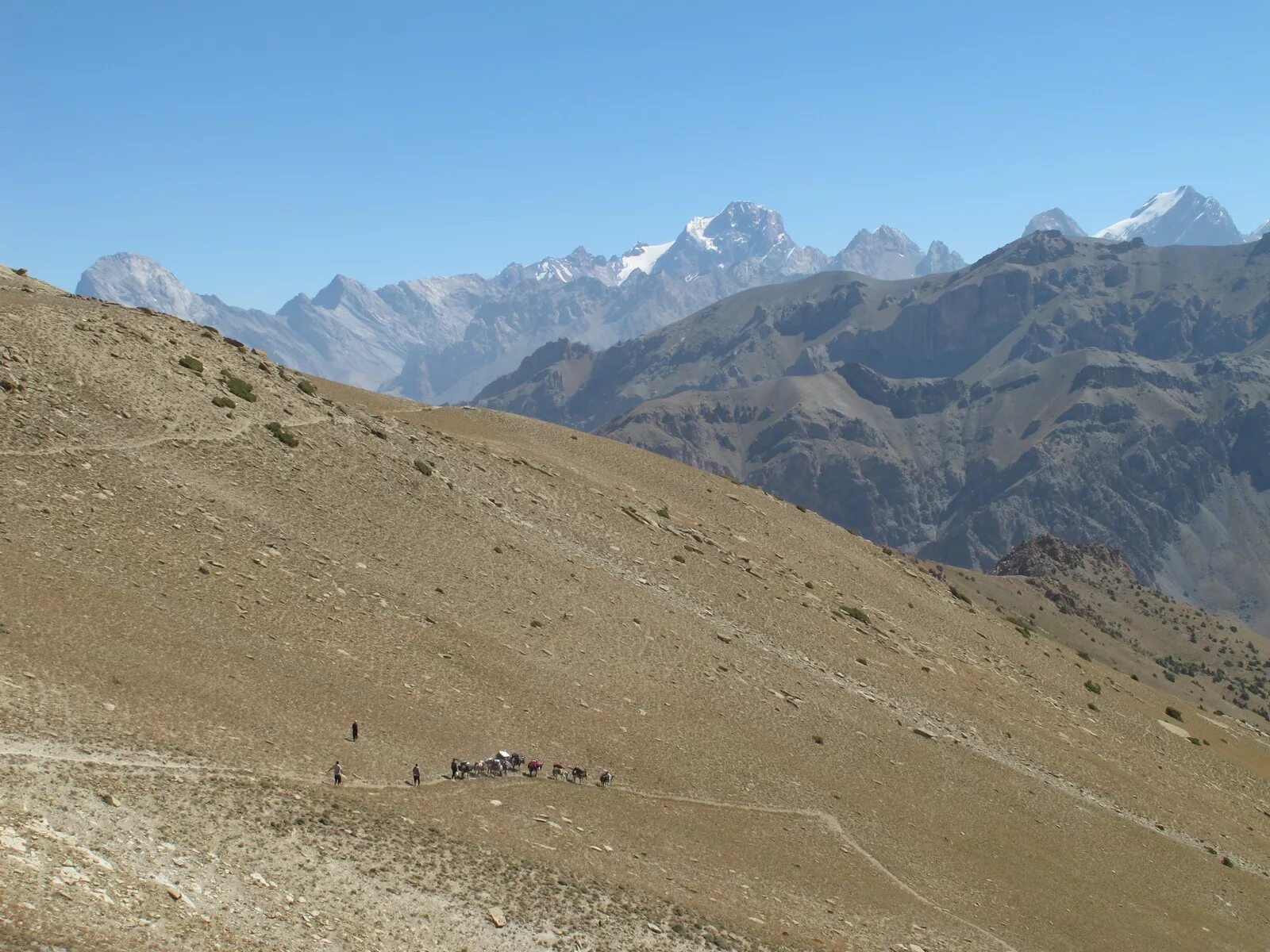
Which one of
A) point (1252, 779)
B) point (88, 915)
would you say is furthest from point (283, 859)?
point (1252, 779)

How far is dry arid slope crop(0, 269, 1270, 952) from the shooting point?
30453 millimetres

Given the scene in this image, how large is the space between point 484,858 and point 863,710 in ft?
99.4

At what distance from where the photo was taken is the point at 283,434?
6216 cm

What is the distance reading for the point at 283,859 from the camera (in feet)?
98.5

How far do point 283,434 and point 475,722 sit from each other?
26.1 metres

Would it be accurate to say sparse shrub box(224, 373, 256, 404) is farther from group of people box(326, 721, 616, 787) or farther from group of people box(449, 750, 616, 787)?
group of people box(449, 750, 616, 787)

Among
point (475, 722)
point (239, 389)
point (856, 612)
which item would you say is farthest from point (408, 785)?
point (856, 612)

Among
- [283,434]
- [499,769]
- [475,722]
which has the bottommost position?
[499,769]

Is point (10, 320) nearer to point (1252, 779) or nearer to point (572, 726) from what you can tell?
point (572, 726)

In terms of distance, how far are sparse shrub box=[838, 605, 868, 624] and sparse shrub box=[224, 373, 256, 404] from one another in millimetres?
41126

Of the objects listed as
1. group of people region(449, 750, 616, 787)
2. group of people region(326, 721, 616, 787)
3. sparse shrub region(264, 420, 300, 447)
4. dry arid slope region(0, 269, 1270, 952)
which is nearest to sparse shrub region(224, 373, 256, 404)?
dry arid slope region(0, 269, 1270, 952)

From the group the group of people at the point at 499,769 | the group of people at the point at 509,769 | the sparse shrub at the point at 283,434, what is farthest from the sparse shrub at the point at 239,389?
the group of people at the point at 509,769

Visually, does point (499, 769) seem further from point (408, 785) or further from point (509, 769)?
point (408, 785)

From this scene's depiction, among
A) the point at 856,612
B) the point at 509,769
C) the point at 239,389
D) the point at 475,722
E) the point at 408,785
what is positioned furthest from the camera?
the point at 856,612
